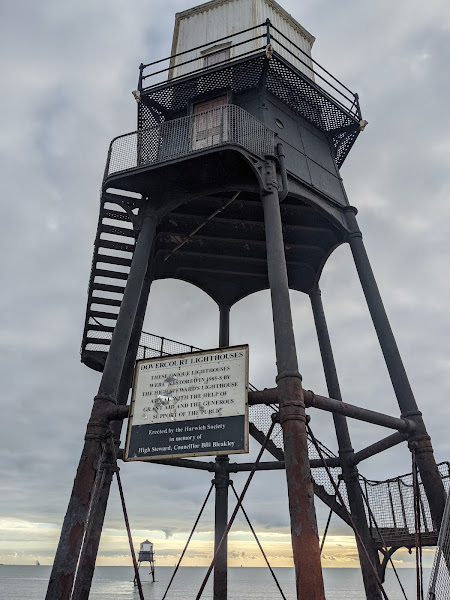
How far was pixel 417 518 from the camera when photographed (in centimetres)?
920

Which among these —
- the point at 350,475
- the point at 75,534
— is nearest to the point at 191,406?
the point at 75,534

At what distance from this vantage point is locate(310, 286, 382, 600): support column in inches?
466

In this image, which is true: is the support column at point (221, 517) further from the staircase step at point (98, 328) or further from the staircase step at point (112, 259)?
the staircase step at point (112, 259)

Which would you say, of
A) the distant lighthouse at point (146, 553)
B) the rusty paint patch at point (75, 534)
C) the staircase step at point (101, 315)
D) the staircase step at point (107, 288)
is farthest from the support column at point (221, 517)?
the distant lighthouse at point (146, 553)

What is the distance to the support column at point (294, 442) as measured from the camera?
6.77 meters

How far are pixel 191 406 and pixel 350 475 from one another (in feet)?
20.5

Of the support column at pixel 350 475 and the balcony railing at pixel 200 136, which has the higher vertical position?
the balcony railing at pixel 200 136

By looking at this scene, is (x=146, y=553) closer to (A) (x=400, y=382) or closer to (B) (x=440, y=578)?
(A) (x=400, y=382)

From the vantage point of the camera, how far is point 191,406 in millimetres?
9102

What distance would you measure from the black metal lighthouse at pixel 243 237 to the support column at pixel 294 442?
27 mm

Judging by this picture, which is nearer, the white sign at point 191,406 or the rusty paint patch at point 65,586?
the rusty paint patch at point 65,586

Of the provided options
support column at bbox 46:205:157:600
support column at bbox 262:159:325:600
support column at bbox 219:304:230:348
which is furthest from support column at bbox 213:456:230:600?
support column at bbox 262:159:325:600

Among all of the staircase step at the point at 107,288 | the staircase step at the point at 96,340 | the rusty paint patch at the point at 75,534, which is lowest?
the rusty paint patch at the point at 75,534

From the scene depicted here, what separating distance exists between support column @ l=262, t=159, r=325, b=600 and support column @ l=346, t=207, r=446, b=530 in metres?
3.18
